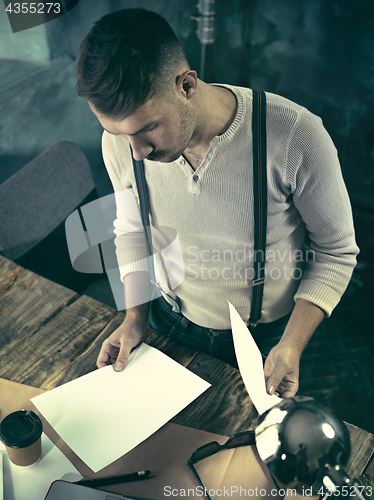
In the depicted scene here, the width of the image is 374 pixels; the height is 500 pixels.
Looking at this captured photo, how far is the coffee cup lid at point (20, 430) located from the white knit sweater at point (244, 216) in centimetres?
59

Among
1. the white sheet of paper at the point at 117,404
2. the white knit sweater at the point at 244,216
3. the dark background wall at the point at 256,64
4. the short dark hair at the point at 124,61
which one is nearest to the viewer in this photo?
the short dark hair at the point at 124,61

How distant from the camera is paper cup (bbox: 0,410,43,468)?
0.78 meters

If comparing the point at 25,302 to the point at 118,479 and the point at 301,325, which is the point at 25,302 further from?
the point at 301,325

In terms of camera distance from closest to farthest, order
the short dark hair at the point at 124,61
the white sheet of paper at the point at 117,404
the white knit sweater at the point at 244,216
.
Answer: the short dark hair at the point at 124,61 < the white sheet of paper at the point at 117,404 < the white knit sweater at the point at 244,216

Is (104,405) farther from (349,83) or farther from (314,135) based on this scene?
(349,83)

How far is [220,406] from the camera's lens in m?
0.95

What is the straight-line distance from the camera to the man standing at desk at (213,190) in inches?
32.0

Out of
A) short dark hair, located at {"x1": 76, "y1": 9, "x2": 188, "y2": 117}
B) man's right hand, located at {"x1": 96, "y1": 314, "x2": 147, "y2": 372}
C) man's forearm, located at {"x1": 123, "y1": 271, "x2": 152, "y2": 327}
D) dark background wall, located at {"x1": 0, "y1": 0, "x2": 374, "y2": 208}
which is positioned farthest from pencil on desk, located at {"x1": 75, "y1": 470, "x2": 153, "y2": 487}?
dark background wall, located at {"x1": 0, "y1": 0, "x2": 374, "y2": 208}

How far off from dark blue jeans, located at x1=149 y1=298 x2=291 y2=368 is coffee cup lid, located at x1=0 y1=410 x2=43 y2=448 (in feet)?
1.80

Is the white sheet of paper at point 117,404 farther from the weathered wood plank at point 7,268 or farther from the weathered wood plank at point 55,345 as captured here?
the weathered wood plank at point 7,268

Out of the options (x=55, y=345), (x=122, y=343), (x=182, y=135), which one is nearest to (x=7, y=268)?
(x=55, y=345)

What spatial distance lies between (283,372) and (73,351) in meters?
0.56

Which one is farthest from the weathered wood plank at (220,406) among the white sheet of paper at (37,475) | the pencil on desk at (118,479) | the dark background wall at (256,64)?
the dark background wall at (256,64)

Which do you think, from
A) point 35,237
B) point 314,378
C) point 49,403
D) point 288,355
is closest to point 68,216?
point 35,237
